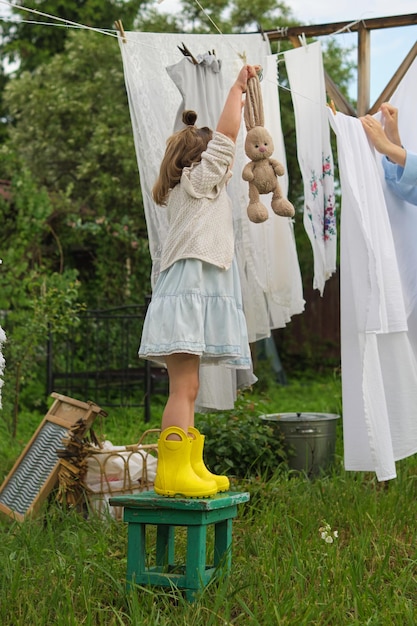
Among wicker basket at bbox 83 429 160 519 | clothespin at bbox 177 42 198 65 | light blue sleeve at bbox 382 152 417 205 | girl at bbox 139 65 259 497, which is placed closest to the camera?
girl at bbox 139 65 259 497

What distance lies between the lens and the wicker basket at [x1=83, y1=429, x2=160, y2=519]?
355 centimetres

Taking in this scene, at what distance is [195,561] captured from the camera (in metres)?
2.40

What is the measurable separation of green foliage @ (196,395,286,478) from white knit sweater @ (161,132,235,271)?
1.51 meters

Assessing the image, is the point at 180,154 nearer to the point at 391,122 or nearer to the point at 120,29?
the point at 120,29

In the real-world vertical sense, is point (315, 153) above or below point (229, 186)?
above

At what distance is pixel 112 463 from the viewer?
3668mm

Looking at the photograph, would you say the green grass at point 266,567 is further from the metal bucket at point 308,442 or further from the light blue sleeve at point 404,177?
the light blue sleeve at point 404,177

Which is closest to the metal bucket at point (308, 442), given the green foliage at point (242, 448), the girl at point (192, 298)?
the green foliage at point (242, 448)

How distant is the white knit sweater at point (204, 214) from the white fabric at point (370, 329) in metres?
0.62

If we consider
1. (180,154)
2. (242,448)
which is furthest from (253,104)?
(242,448)

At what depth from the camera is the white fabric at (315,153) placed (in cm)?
340

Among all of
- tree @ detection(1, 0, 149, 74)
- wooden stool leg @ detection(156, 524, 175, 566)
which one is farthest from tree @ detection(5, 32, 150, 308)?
wooden stool leg @ detection(156, 524, 175, 566)

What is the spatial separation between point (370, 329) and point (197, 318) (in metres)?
0.80

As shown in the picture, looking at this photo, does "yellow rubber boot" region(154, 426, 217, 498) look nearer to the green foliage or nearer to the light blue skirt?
the light blue skirt
